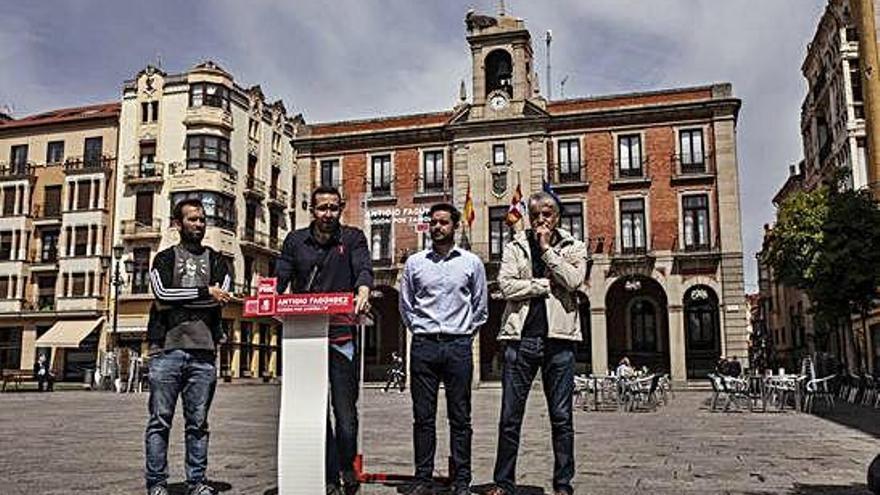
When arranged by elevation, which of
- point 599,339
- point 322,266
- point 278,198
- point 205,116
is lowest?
point 599,339

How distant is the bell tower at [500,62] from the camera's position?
121ft

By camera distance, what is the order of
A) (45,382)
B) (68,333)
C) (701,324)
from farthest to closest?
(68,333), (45,382), (701,324)

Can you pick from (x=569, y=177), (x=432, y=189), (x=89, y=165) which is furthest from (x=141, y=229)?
(x=569, y=177)

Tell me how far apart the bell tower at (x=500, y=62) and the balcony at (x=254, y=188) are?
57.0 feet

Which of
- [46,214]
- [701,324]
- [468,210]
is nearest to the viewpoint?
[468,210]

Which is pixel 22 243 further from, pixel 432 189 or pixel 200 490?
pixel 200 490

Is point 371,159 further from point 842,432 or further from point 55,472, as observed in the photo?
point 55,472

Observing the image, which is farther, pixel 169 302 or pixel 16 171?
pixel 16 171

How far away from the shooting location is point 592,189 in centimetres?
3572

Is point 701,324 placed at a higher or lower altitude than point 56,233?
lower

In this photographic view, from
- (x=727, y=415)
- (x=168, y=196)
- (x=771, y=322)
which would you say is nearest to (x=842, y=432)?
(x=727, y=415)

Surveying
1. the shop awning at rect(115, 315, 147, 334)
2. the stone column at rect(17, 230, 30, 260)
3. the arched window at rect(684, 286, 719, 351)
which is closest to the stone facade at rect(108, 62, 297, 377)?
the shop awning at rect(115, 315, 147, 334)

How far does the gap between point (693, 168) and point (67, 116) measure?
37.9 metres

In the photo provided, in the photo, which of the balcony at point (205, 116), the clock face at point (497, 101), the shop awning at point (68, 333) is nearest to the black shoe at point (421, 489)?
the clock face at point (497, 101)
